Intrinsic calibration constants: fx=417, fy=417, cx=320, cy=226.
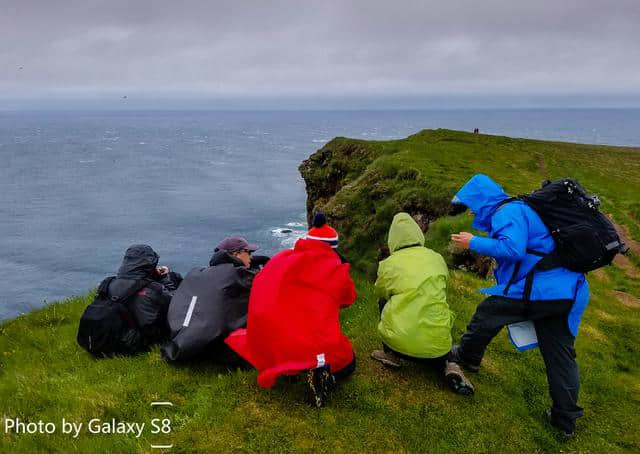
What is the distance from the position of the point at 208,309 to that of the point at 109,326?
2.69m

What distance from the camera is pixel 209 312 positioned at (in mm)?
7891

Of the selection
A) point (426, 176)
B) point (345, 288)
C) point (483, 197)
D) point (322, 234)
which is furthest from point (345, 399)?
point (426, 176)

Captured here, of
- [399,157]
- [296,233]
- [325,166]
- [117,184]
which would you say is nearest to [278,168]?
[117,184]

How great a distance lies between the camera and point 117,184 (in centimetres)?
14325

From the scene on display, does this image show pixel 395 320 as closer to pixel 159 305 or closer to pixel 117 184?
pixel 159 305

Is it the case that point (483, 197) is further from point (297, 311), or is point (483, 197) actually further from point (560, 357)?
point (297, 311)

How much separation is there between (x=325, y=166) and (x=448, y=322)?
43.2 m

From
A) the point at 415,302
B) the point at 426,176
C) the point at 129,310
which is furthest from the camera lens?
the point at 426,176

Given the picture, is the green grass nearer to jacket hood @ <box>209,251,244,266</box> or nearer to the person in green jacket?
the person in green jacket

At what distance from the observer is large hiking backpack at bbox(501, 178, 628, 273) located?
6.43m

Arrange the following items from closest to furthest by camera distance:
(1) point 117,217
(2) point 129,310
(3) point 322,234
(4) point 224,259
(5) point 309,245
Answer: (5) point 309,245 → (3) point 322,234 → (4) point 224,259 → (2) point 129,310 → (1) point 117,217

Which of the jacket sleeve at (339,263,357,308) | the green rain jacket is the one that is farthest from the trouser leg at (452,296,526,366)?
the jacket sleeve at (339,263,357,308)

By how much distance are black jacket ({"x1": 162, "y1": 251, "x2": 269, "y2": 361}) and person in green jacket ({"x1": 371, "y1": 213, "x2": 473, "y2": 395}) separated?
108 inches

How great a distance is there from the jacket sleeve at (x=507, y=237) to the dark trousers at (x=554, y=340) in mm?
1094
